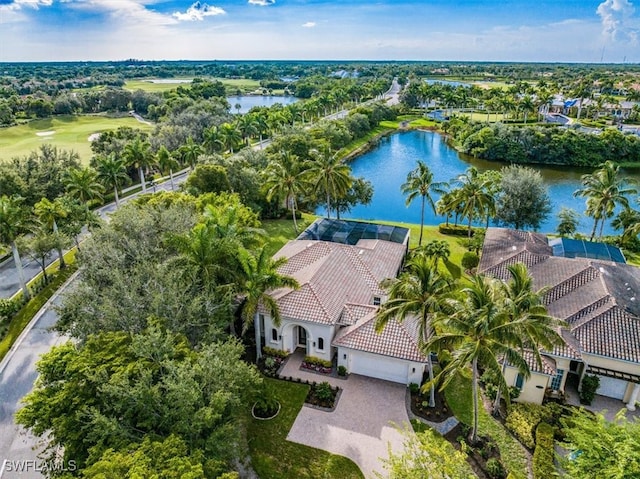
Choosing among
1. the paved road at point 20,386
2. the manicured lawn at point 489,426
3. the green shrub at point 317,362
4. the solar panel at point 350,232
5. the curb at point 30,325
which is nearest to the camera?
the manicured lawn at point 489,426

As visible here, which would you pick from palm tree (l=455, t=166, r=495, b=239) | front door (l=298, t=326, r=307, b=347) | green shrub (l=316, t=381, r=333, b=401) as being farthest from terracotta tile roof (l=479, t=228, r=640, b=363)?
front door (l=298, t=326, r=307, b=347)

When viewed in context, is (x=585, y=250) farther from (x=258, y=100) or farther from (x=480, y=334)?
(x=258, y=100)

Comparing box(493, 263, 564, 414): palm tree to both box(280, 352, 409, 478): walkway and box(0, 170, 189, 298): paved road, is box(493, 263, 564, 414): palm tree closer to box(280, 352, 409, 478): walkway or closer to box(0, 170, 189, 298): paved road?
box(280, 352, 409, 478): walkway

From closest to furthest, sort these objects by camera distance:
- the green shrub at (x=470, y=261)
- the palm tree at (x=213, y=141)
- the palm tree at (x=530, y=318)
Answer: the palm tree at (x=530, y=318), the green shrub at (x=470, y=261), the palm tree at (x=213, y=141)

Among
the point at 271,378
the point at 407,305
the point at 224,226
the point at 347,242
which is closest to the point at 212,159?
the point at 347,242

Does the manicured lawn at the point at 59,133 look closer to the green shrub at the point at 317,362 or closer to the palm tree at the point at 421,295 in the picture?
the green shrub at the point at 317,362

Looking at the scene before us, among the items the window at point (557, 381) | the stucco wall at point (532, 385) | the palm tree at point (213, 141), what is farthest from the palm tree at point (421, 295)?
the palm tree at point (213, 141)
